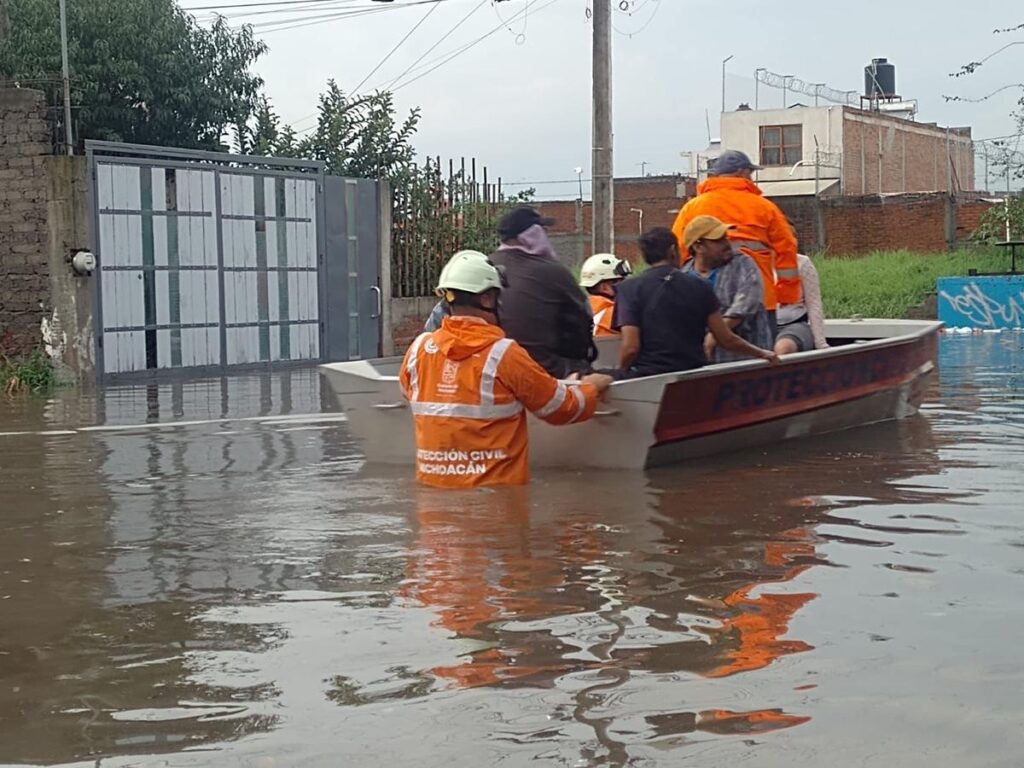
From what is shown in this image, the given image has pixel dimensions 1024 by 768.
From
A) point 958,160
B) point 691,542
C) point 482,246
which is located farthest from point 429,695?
point 958,160

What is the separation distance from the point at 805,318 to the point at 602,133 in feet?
25.7

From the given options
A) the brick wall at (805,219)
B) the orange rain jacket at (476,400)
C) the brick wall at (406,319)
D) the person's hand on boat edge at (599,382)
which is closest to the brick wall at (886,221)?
the brick wall at (805,219)

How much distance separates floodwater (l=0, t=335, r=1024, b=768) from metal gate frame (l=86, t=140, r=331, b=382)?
27.7 ft

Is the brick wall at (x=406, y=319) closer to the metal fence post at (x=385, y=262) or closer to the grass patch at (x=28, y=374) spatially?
the metal fence post at (x=385, y=262)

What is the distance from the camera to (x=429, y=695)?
4.42 metres

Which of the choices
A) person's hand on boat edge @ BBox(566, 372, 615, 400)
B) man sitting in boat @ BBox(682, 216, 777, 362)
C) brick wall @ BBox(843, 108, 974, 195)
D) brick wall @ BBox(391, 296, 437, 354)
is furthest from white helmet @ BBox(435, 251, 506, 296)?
brick wall @ BBox(843, 108, 974, 195)

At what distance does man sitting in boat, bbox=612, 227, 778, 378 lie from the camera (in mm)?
9148

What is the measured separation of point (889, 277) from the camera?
3072 centimetres

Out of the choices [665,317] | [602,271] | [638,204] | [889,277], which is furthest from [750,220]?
[638,204]

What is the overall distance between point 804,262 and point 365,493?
13.2 feet

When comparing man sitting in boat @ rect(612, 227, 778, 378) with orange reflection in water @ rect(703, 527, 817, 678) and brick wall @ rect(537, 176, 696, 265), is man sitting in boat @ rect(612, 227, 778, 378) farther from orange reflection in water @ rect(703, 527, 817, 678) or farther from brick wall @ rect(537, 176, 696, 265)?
brick wall @ rect(537, 176, 696, 265)

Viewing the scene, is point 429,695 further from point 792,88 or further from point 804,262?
point 792,88

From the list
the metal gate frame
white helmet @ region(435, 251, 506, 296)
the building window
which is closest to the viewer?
white helmet @ region(435, 251, 506, 296)

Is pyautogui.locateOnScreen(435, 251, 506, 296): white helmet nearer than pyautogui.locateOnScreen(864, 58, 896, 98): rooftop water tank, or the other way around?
pyautogui.locateOnScreen(435, 251, 506, 296): white helmet
